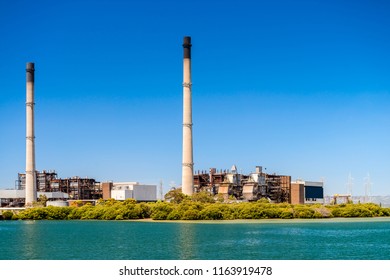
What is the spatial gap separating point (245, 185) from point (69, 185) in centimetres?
3404

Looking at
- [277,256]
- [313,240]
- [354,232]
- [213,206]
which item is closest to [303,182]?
[213,206]

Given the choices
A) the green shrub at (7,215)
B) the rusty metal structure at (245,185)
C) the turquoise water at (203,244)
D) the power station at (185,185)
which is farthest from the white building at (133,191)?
the turquoise water at (203,244)

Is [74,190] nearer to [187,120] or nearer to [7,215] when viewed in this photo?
[7,215]

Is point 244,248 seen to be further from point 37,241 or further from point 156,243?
point 37,241

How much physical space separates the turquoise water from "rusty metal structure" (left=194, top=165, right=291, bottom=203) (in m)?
41.9

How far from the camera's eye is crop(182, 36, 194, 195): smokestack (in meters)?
89.5

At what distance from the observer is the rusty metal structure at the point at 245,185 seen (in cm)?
10306

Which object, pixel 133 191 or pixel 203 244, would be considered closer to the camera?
pixel 203 244

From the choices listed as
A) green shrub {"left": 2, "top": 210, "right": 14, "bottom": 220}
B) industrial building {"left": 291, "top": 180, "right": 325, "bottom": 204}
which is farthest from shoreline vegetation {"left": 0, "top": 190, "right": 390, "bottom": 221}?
industrial building {"left": 291, "top": 180, "right": 325, "bottom": 204}

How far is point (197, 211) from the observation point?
79.1m

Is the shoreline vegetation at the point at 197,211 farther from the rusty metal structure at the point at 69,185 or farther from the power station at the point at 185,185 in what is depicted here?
the rusty metal structure at the point at 69,185

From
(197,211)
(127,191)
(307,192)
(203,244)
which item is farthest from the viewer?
(307,192)

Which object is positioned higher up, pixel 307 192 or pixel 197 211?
pixel 307 192

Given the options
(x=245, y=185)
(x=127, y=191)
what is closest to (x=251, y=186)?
(x=245, y=185)
